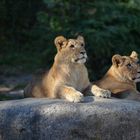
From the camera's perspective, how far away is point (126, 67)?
949cm

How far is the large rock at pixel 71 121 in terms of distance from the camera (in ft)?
25.2

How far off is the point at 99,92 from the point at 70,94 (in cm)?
52

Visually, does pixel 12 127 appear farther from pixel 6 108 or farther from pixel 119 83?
pixel 119 83

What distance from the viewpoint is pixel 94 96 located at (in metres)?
8.62

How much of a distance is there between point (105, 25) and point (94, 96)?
5.38m

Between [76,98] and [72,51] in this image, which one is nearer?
[76,98]

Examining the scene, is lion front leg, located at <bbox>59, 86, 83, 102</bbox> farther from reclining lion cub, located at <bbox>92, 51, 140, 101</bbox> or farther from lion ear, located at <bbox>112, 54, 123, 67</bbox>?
lion ear, located at <bbox>112, 54, 123, 67</bbox>

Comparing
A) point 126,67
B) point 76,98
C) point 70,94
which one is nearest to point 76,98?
point 76,98

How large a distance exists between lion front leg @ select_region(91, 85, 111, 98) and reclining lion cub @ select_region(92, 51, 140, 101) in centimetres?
61

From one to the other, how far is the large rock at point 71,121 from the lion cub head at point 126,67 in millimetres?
1509

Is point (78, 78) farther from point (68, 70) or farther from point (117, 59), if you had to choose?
point (117, 59)

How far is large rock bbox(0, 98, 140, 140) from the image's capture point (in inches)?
303

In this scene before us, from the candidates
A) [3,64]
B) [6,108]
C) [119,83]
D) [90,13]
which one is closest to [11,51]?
[3,64]

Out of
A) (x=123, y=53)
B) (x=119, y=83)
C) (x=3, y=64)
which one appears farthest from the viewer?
(x=3, y=64)
